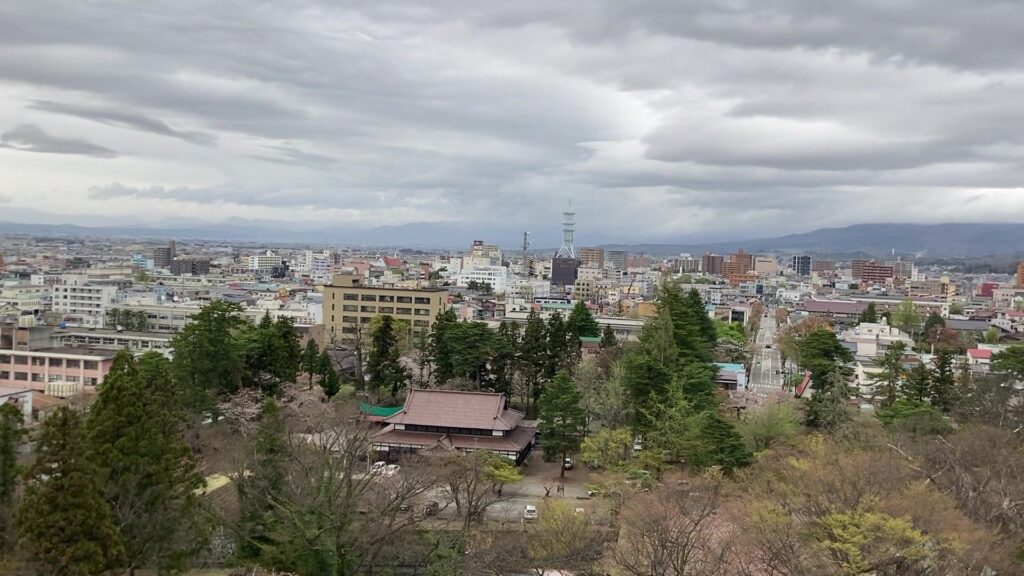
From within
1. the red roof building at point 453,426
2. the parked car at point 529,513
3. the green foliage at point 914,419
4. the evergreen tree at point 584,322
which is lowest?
the parked car at point 529,513

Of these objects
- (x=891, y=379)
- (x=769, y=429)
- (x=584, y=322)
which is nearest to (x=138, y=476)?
(x=769, y=429)

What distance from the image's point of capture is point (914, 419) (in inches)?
836

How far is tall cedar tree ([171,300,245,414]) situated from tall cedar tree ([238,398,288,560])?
645 cm

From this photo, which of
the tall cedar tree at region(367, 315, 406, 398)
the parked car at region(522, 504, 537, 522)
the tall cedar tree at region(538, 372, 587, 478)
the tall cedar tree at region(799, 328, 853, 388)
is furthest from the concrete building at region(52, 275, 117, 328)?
the tall cedar tree at region(799, 328, 853, 388)

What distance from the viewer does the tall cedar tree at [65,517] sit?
11148 millimetres

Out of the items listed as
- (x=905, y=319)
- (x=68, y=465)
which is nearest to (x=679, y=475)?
(x=68, y=465)

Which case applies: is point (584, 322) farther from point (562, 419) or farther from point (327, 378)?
point (562, 419)

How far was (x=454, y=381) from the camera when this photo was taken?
93.3ft

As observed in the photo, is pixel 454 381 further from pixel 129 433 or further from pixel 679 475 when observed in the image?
pixel 129 433

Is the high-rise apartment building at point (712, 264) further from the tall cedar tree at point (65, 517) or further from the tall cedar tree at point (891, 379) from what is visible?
the tall cedar tree at point (65, 517)

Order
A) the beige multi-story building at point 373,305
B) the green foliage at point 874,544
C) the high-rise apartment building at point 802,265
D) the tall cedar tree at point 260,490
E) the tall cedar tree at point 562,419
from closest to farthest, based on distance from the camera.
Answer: the green foliage at point 874,544, the tall cedar tree at point 260,490, the tall cedar tree at point 562,419, the beige multi-story building at point 373,305, the high-rise apartment building at point 802,265

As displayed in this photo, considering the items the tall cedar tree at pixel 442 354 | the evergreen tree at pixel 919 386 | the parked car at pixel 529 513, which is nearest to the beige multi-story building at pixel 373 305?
the tall cedar tree at pixel 442 354

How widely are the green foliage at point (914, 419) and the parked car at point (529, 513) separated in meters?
9.92

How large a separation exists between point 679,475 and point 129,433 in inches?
481
